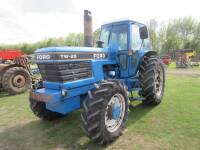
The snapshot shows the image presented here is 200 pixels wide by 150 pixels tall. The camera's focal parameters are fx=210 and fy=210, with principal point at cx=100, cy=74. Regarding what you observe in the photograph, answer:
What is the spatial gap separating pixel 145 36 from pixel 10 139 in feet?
12.4

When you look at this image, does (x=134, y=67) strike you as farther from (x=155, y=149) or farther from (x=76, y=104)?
(x=155, y=149)

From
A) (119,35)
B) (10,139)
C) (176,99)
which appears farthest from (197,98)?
(10,139)

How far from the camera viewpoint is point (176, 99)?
6.48m

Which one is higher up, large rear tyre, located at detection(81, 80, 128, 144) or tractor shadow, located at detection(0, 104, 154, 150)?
large rear tyre, located at detection(81, 80, 128, 144)

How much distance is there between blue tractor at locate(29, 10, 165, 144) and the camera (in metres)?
3.60

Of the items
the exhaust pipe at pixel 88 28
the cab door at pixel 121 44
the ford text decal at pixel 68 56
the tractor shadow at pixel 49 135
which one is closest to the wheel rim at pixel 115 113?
the tractor shadow at pixel 49 135

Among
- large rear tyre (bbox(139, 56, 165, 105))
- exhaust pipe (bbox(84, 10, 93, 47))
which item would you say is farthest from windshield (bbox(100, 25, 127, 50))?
large rear tyre (bbox(139, 56, 165, 105))

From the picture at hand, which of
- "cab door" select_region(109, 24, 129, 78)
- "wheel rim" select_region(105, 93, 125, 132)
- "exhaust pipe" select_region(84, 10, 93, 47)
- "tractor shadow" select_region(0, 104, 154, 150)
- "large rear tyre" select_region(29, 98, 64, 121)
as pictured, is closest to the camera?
"tractor shadow" select_region(0, 104, 154, 150)

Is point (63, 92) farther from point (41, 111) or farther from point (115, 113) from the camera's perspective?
point (41, 111)

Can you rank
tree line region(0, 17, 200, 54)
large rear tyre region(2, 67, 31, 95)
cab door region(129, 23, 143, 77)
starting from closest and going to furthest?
cab door region(129, 23, 143, 77) → large rear tyre region(2, 67, 31, 95) → tree line region(0, 17, 200, 54)

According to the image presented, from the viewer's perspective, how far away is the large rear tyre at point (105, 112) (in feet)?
11.5

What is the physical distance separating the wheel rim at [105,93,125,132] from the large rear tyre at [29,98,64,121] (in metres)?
1.58

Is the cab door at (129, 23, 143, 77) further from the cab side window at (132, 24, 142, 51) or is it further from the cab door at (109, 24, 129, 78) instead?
the cab door at (109, 24, 129, 78)

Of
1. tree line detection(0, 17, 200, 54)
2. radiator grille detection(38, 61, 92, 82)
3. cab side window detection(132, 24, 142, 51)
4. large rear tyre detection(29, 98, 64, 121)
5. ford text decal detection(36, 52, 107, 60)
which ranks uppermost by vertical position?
tree line detection(0, 17, 200, 54)
